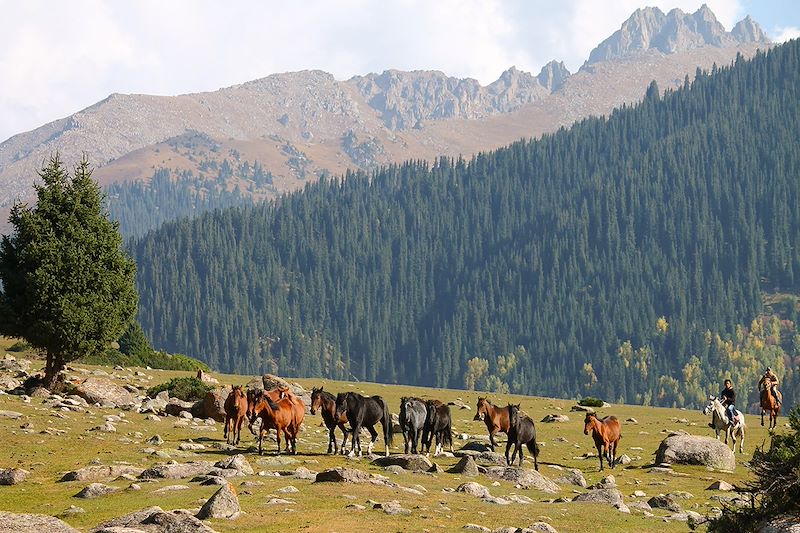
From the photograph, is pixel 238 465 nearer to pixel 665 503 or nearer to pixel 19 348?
pixel 665 503

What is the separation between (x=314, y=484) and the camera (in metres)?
32.5

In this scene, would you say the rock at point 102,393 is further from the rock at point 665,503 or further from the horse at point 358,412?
the rock at point 665,503

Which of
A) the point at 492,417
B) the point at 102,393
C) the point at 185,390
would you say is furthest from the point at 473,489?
the point at 185,390

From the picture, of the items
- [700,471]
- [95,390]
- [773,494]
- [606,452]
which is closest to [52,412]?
[95,390]

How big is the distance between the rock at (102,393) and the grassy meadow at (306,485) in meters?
3.72

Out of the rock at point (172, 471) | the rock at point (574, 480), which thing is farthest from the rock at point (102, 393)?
the rock at point (574, 480)

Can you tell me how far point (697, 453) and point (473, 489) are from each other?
60.6 ft

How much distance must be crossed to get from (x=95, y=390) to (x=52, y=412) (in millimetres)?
8195

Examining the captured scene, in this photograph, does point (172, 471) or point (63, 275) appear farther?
point (63, 275)

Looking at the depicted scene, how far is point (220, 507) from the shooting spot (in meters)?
26.0

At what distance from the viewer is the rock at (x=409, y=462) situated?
3859 cm

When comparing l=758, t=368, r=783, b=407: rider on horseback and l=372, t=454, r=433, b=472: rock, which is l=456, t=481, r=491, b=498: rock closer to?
l=372, t=454, r=433, b=472: rock

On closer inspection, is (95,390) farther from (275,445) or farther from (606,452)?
(606,452)

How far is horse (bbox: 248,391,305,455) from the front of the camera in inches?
1614
